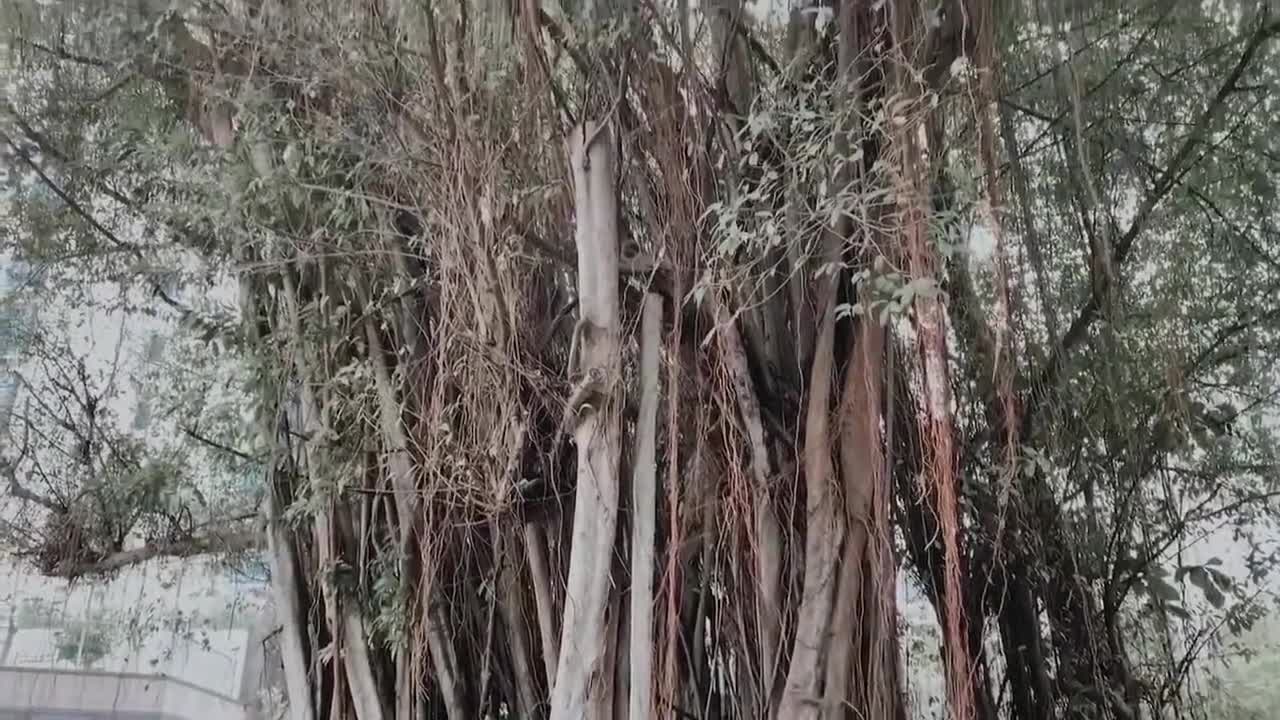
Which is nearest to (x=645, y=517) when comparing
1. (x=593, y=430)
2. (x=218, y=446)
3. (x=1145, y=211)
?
(x=593, y=430)

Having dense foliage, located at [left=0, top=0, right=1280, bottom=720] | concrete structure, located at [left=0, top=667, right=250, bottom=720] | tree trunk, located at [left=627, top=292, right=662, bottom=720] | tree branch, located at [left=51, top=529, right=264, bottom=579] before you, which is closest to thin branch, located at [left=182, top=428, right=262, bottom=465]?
dense foliage, located at [left=0, top=0, right=1280, bottom=720]

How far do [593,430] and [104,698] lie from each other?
159cm

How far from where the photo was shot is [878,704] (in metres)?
1.30

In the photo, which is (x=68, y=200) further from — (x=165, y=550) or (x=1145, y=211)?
(x=1145, y=211)

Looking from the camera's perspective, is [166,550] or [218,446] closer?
[218,446]

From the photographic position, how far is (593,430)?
4.34ft

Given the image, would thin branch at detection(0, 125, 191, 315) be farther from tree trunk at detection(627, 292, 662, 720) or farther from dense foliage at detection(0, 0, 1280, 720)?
→ tree trunk at detection(627, 292, 662, 720)

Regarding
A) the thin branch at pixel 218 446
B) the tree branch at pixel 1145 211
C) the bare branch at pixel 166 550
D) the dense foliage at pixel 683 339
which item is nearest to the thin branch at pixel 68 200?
the dense foliage at pixel 683 339

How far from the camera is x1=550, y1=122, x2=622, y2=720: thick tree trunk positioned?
125cm

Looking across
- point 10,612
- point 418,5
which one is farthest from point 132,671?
→ point 418,5

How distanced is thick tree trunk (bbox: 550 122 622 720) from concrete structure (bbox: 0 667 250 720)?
1.21 m

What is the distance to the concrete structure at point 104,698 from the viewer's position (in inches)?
80.4

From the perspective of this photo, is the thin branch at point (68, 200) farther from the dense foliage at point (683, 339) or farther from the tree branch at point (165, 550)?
the tree branch at point (165, 550)

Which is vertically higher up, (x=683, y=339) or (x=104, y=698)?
(x=683, y=339)
